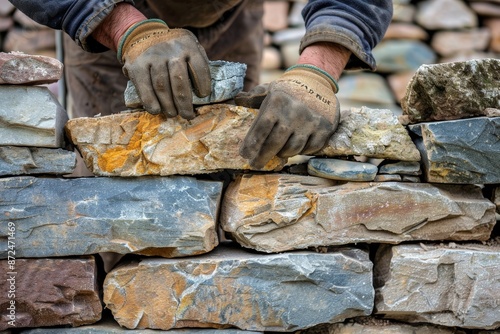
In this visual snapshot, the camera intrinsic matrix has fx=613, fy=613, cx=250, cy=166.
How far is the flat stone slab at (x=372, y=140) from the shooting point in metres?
1.86

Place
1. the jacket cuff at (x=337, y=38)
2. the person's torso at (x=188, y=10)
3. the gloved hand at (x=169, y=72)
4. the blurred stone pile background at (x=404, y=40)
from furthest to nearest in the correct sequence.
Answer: the blurred stone pile background at (x=404, y=40), the person's torso at (x=188, y=10), the jacket cuff at (x=337, y=38), the gloved hand at (x=169, y=72)

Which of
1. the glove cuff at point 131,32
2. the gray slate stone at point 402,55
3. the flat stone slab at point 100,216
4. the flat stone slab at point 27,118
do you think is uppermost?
the glove cuff at point 131,32

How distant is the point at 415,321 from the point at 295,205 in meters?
0.54

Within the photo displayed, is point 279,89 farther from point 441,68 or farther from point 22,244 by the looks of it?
point 22,244

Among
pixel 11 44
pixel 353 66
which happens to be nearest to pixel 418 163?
pixel 353 66

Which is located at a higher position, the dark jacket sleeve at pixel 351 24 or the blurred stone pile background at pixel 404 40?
the dark jacket sleeve at pixel 351 24

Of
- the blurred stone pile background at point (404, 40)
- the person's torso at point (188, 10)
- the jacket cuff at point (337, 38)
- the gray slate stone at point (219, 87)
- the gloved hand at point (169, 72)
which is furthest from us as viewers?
the blurred stone pile background at point (404, 40)

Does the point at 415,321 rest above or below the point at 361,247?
below

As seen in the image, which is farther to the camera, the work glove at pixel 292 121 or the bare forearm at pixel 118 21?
the bare forearm at pixel 118 21

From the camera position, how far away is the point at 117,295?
1.85 meters

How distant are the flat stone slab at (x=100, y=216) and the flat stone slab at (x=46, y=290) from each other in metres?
0.04

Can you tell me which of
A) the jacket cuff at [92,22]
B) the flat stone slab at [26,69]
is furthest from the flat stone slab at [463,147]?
the flat stone slab at [26,69]

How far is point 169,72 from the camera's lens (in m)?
1.74

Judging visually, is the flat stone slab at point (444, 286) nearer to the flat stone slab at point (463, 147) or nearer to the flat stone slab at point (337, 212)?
the flat stone slab at point (337, 212)
